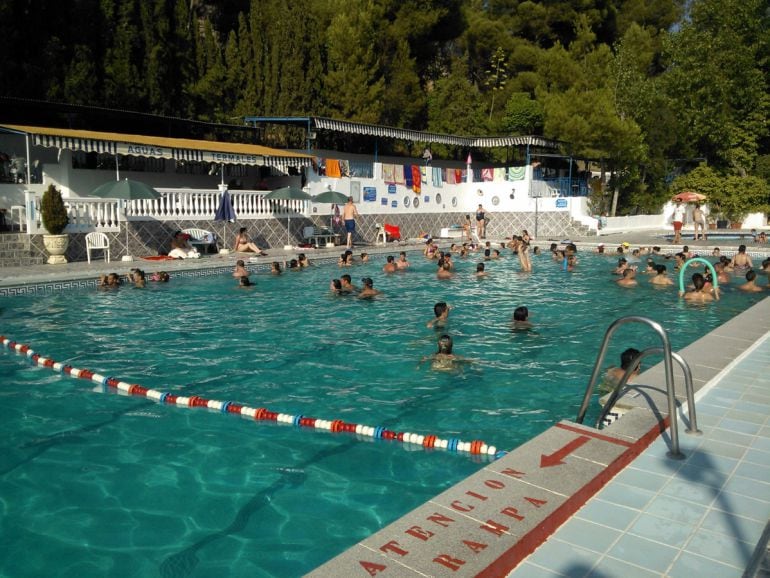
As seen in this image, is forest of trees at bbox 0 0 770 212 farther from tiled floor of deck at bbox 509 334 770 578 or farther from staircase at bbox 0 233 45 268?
tiled floor of deck at bbox 509 334 770 578

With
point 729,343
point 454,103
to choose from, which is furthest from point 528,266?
point 454,103

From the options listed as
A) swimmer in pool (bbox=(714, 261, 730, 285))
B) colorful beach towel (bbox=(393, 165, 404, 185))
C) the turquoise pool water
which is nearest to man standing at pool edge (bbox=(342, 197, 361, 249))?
colorful beach towel (bbox=(393, 165, 404, 185))

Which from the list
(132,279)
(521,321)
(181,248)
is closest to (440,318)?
(521,321)

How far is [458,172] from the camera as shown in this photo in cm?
3241

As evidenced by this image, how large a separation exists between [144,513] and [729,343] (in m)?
6.86

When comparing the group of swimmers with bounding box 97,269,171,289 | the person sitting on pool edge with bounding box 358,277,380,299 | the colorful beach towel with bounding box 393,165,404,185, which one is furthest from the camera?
the colorful beach towel with bounding box 393,165,404,185

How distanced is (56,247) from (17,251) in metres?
0.88

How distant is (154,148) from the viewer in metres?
19.3

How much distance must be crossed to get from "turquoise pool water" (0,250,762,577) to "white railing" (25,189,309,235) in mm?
4225

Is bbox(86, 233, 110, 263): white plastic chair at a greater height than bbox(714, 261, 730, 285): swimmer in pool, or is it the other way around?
bbox(86, 233, 110, 263): white plastic chair

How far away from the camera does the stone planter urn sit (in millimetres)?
16938

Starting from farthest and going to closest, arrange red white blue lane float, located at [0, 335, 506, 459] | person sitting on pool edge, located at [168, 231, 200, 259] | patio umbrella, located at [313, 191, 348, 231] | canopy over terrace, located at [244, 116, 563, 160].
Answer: canopy over terrace, located at [244, 116, 563, 160] → patio umbrella, located at [313, 191, 348, 231] → person sitting on pool edge, located at [168, 231, 200, 259] → red white blue lane float, located at [0, 335, 506, 459]

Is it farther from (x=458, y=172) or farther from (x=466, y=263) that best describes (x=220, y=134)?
(x=466, y=263)

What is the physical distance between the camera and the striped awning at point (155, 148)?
1730cm
